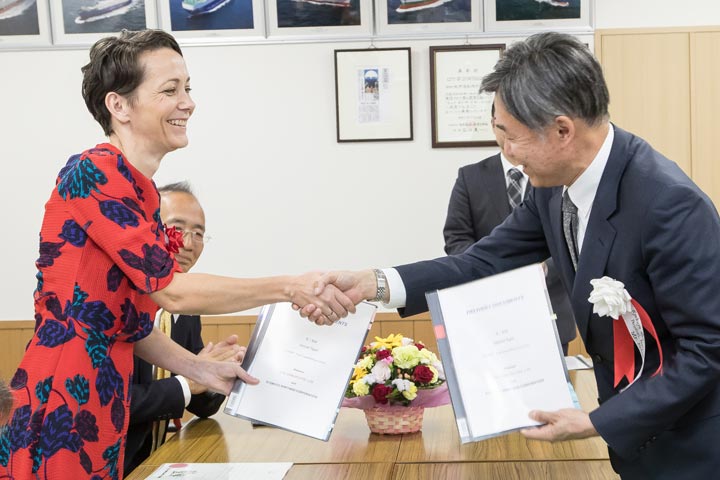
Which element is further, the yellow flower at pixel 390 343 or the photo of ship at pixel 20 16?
the photo of ship at pixel 20 16

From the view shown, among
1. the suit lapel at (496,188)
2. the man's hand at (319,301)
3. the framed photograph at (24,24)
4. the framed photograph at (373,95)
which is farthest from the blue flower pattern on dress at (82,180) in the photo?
the framed photograph at (24,24)

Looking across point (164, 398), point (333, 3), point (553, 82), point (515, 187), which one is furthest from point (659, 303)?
point (333, 3)

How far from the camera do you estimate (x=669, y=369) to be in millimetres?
1487

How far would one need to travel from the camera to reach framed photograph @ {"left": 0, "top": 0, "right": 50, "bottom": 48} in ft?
14.6

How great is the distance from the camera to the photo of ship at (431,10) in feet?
14.1

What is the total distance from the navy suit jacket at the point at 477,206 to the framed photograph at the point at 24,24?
2.40 metres

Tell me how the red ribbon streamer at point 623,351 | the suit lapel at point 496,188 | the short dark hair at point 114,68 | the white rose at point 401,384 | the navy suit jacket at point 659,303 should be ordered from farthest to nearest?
the suit lapel at point 496,188 < the white rose at point 401,384 < the short dark hair at point 114,68 < the red ribbon streamer at point 623,351 < the navy suit jacket at point 659,303

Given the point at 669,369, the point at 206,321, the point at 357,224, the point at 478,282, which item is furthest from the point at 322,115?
the point at 669,369

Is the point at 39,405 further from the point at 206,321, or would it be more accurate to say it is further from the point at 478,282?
the point at 206,321

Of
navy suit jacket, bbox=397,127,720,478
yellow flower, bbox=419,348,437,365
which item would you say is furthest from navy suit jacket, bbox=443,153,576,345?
navy suit jacket, bbox=397,127,720,478

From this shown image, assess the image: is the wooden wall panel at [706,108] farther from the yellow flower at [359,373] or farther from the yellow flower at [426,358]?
the yellow flower at [359,373]

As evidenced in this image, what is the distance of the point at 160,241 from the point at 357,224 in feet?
8.88

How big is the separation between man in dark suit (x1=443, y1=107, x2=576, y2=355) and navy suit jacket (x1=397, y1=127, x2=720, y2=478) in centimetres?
185

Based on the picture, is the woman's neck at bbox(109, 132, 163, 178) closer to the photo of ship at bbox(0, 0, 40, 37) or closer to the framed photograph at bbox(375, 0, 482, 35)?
the framed photograph at bbox(375, 0, 482, 35)
